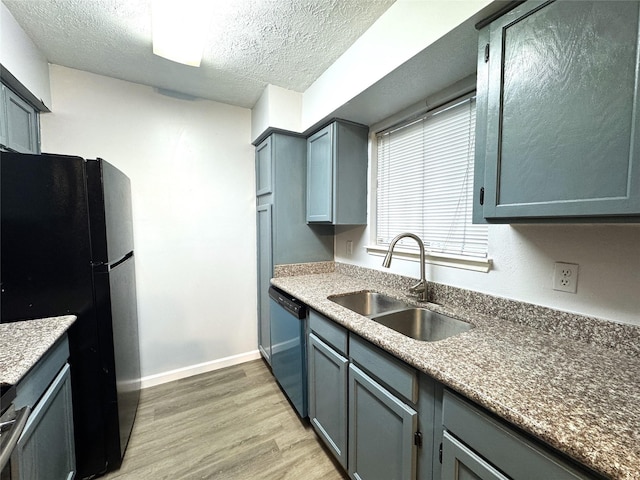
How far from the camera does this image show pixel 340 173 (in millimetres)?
1956

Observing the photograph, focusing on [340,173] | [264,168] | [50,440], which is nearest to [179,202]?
[264,168]

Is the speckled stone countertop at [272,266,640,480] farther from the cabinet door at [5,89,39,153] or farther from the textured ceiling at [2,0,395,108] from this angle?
the cabinet door at [5,89,39,153]

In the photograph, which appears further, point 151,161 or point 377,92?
point 151,161

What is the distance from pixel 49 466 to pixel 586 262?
2253 mm

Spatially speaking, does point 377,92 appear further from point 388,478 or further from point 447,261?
point 388,478

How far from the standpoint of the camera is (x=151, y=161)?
2.08m

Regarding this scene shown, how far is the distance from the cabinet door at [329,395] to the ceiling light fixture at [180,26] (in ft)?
5.79

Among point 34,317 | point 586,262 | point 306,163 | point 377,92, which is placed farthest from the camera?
→ point 306,163

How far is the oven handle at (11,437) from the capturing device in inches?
25.4

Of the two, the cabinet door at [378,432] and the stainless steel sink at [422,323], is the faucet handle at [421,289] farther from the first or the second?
the cabinet door at [378,432]

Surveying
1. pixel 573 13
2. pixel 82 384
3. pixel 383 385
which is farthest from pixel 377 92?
pixel 82 384

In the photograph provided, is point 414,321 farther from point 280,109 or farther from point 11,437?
point 280,109

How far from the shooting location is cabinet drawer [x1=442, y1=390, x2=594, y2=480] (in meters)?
0.59

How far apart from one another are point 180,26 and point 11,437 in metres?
1.74
